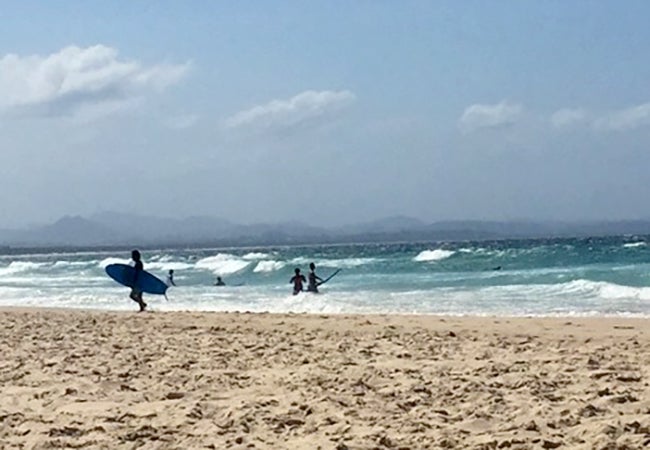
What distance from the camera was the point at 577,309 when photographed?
18328 millimetres

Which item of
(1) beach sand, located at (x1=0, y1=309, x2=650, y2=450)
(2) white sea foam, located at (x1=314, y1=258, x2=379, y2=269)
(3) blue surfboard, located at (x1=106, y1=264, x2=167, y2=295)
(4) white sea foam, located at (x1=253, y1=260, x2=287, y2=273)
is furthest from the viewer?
(2) white sea foam, located at (x1=314, y1=258, x2=379, y2=269)

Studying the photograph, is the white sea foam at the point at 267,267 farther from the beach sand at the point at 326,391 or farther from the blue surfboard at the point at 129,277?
the beach sand at the point at 326,391

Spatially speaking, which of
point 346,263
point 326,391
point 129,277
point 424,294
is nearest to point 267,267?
point 346,263

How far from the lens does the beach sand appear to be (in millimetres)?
5434

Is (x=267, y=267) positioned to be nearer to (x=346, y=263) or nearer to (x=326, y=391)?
(x=346, y=263)

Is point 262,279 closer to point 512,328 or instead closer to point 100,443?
point 512,328

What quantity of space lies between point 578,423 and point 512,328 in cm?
792

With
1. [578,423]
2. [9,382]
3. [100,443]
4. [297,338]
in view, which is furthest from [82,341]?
[578,423]

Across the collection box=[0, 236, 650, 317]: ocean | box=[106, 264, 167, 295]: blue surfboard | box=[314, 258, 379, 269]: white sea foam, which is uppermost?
box=[106, 264, 167, 295]: blue surfboard

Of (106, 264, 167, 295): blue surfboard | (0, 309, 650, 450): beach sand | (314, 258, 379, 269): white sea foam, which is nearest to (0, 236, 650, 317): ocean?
(106, 264, 167, 295): blue surfboard

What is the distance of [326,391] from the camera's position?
270 inches

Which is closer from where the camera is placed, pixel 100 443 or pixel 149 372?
pixel 100 443

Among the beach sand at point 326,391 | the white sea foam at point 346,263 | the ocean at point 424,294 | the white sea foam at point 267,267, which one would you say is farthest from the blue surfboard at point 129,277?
the white sea foam at point 346,263

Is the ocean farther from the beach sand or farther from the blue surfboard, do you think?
the beach sand
